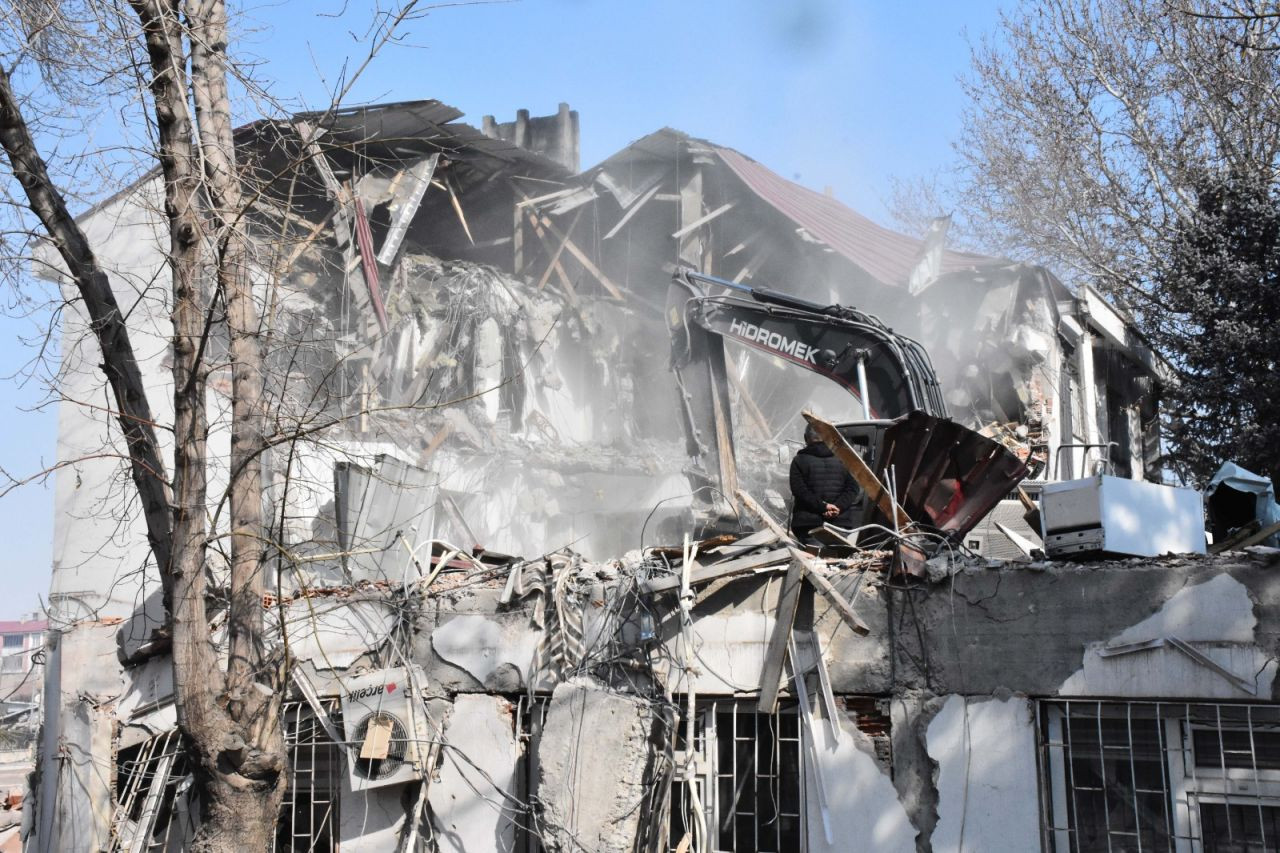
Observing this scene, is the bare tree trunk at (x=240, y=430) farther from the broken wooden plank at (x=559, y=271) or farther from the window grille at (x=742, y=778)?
the broken wooden plank at (x=559, y=271)

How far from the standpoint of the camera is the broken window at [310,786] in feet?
28.2

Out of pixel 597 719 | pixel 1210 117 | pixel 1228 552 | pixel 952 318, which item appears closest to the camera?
pixel 1228 552

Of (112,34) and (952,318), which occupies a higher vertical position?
(952,318)

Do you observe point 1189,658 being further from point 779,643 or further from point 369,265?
point 369,265

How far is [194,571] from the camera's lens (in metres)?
6.72

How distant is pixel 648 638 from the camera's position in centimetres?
793

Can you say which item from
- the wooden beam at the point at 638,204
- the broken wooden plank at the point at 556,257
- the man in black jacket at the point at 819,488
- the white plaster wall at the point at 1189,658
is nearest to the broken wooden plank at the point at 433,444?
the broken wooden plank at the point at 556,257

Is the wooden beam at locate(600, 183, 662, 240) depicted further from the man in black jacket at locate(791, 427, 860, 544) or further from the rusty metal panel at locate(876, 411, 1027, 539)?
the rusty metal panel at locate(876, 411, 1027, 539)

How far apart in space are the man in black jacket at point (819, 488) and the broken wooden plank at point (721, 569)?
1273 millimetres

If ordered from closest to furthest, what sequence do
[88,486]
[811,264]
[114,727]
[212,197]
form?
[212,197]
[114,727]
[88,486]
[811,264]

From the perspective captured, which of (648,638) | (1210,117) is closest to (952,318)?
(1210,117)

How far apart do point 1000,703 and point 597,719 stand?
2503 mm

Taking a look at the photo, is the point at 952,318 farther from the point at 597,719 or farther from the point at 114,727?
the point at 114,727

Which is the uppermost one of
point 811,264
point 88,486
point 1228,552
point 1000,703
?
point 811,264
